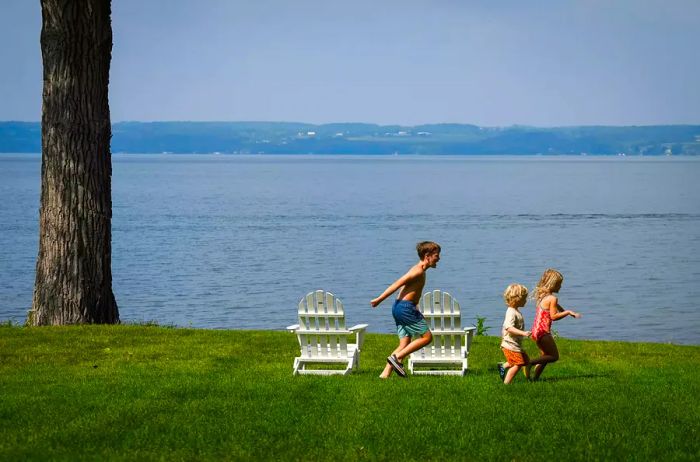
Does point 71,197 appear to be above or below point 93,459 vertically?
above

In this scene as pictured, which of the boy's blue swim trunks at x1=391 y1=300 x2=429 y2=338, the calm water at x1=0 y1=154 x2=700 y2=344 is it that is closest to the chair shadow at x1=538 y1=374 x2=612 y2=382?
the boy's blue swim trunks at x1=391 y1=300 x2=429 y2=338

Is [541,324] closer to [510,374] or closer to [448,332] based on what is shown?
[510,374]

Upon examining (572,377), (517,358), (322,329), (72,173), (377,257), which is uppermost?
(72,173)

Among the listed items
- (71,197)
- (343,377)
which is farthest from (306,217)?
(343,377)

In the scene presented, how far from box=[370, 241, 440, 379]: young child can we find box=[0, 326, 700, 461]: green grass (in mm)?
352

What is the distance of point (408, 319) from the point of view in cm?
1274

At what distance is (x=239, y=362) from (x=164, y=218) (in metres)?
63.5

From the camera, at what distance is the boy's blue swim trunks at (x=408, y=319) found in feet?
41.7

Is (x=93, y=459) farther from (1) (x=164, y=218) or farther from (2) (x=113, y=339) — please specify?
(1) (x=164, y=218)

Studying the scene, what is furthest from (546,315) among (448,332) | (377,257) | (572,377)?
(377,257)

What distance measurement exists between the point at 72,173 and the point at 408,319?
25.0 ft

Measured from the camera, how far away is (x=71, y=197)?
1786 centimetres

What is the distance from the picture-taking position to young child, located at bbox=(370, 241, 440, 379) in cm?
1255

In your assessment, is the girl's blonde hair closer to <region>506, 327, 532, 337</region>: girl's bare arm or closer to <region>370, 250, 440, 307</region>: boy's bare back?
<region>506, 327, 532, 337</region>: girl's bare arm
